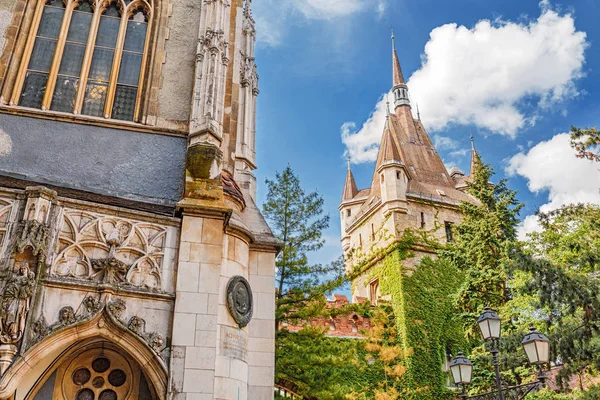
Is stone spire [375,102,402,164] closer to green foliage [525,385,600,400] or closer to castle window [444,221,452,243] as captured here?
castle window [444,221,452,243]

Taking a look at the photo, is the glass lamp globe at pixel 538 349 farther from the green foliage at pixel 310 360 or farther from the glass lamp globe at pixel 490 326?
the green foliage at pixel 310 360

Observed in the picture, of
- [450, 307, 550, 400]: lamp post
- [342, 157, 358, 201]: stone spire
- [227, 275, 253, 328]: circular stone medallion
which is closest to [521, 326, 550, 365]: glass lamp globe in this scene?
[450, 307, 550, 400]: lamp post

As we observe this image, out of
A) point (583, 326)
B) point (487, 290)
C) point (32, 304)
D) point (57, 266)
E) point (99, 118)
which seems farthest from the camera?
point (487, 290)

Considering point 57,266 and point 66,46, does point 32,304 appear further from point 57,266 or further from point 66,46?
point 66,46

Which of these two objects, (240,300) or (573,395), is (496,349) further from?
(573,395)

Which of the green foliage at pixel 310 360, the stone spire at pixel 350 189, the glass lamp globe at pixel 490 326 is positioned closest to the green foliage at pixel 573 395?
the green foliage at pixel 310 360

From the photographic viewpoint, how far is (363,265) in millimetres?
32750

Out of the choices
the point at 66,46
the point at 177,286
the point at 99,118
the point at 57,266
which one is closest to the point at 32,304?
the point at 57,266

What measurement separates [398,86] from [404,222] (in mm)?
26064

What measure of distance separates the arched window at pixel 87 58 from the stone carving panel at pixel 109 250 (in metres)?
3.44

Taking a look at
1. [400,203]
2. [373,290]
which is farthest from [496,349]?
[373,290]

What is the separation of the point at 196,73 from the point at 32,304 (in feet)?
16.8

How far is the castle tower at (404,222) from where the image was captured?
1078 inches

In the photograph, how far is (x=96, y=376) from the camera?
666 cm
